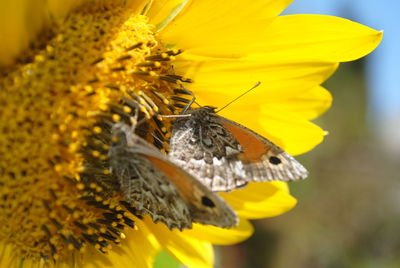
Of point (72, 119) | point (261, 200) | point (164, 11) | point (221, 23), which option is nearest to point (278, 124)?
point (261, 200)

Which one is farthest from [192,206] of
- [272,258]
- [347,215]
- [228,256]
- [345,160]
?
[345,160]

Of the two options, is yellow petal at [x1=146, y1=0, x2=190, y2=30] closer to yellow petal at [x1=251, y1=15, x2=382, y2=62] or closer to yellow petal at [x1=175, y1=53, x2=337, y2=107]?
yellow petal at [x1=175, y1=53, x2=337, y2=107]

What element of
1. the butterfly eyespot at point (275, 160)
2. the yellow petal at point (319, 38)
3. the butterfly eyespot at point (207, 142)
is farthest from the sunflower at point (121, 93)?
the butterfly eyespot at point (275, 160)

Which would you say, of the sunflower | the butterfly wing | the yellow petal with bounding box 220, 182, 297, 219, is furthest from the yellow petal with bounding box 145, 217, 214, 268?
the butterfly wing

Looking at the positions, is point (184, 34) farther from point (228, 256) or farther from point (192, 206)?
point (228, 256)

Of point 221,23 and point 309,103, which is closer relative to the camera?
point 221,23

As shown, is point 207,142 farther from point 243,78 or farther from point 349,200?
point 349,200
